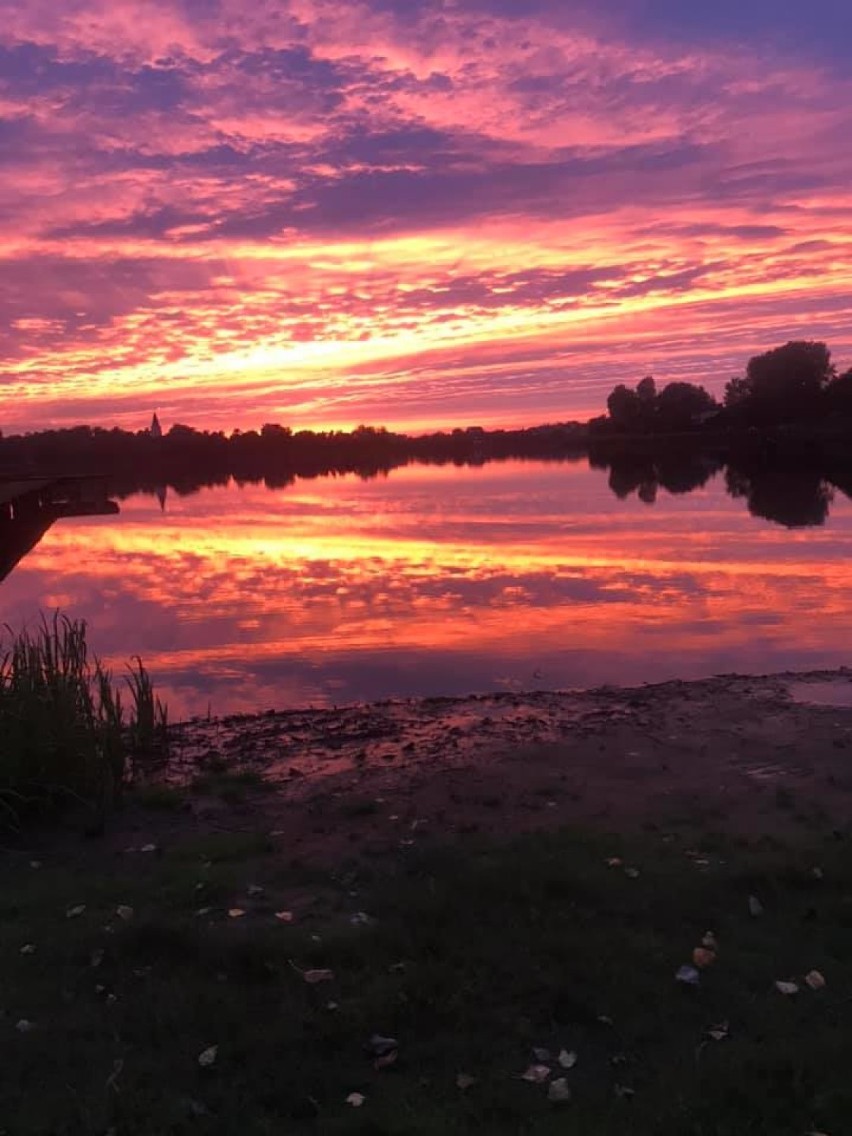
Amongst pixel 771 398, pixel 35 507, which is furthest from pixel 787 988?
pixel 771 398

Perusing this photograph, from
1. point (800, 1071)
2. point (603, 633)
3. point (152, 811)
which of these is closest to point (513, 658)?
point (603, 633)

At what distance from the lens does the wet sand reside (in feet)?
28.2

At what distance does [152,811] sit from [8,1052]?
4.19 metres

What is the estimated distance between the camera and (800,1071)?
474 cm

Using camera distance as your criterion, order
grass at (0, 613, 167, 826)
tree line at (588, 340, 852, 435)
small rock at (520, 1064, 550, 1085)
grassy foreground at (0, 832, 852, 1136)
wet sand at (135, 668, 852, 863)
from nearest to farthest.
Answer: grassy foreground at (0, 832, 852, 1136) < small rock at (520, 1064, 550, 1085) < wet sand at (135, 668, 852, 863) < grass at (0, 613, 167, 826) < tree line at (588, 340, 852, 435)

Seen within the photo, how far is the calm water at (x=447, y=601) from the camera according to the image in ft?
53.7

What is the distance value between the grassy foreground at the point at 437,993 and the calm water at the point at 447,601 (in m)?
7.58

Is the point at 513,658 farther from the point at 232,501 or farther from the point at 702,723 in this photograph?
the point at 232,501

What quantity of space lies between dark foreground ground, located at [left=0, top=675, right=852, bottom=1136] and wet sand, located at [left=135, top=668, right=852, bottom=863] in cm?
6

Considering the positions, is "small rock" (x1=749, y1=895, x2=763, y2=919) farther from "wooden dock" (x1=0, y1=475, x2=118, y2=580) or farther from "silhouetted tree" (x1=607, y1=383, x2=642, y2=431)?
"silhouetted tree" (x1=607, y1=383, x2=642, y2=431)

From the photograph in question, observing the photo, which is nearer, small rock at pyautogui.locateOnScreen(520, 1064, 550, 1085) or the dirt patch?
small rock at pyautogui.locateOnScreen(520, 1064, 550, 1085)

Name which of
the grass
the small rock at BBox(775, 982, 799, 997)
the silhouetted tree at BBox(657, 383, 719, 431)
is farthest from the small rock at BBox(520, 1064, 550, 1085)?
the silhouetted tree at BBox(657, 383, 719, 431)

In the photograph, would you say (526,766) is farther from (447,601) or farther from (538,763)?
(447,601)

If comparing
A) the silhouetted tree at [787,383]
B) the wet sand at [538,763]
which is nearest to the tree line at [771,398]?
the silhouetted tree at [787,383]
